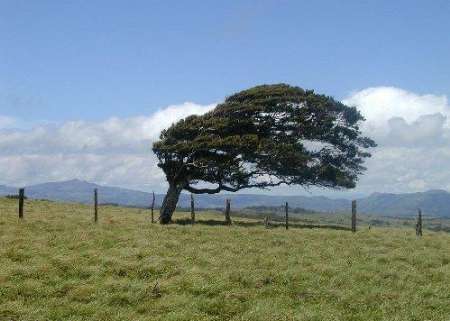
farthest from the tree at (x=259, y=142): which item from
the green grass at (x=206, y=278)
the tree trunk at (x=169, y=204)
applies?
the green grass at (x=206, y=278)

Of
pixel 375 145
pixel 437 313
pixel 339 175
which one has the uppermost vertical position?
pixel 375 145

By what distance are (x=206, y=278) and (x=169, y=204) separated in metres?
29.2

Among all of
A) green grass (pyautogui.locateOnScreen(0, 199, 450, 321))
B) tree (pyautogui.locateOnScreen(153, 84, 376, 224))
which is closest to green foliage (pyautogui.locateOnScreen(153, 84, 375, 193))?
tree (pyautogui.locateOnScreen(153, 84, 376, 224))

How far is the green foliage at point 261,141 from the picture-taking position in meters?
46.3

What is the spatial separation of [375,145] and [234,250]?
100ft

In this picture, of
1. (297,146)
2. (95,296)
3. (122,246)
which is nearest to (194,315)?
(95,296)

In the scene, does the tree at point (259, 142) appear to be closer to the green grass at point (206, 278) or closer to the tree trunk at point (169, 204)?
the tree trunk at point (169, 204)

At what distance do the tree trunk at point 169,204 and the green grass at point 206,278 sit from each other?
1809 centimetres

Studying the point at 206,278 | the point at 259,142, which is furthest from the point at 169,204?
the point at 206,278

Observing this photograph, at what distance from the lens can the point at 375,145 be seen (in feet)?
169

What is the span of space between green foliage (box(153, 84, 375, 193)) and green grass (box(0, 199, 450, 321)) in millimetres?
18060

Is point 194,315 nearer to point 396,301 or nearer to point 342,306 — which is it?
point 342,306

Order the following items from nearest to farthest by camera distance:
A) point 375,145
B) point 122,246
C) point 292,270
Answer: point 292,270
point 122,246
point 375,145

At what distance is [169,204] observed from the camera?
4781 centimetres
